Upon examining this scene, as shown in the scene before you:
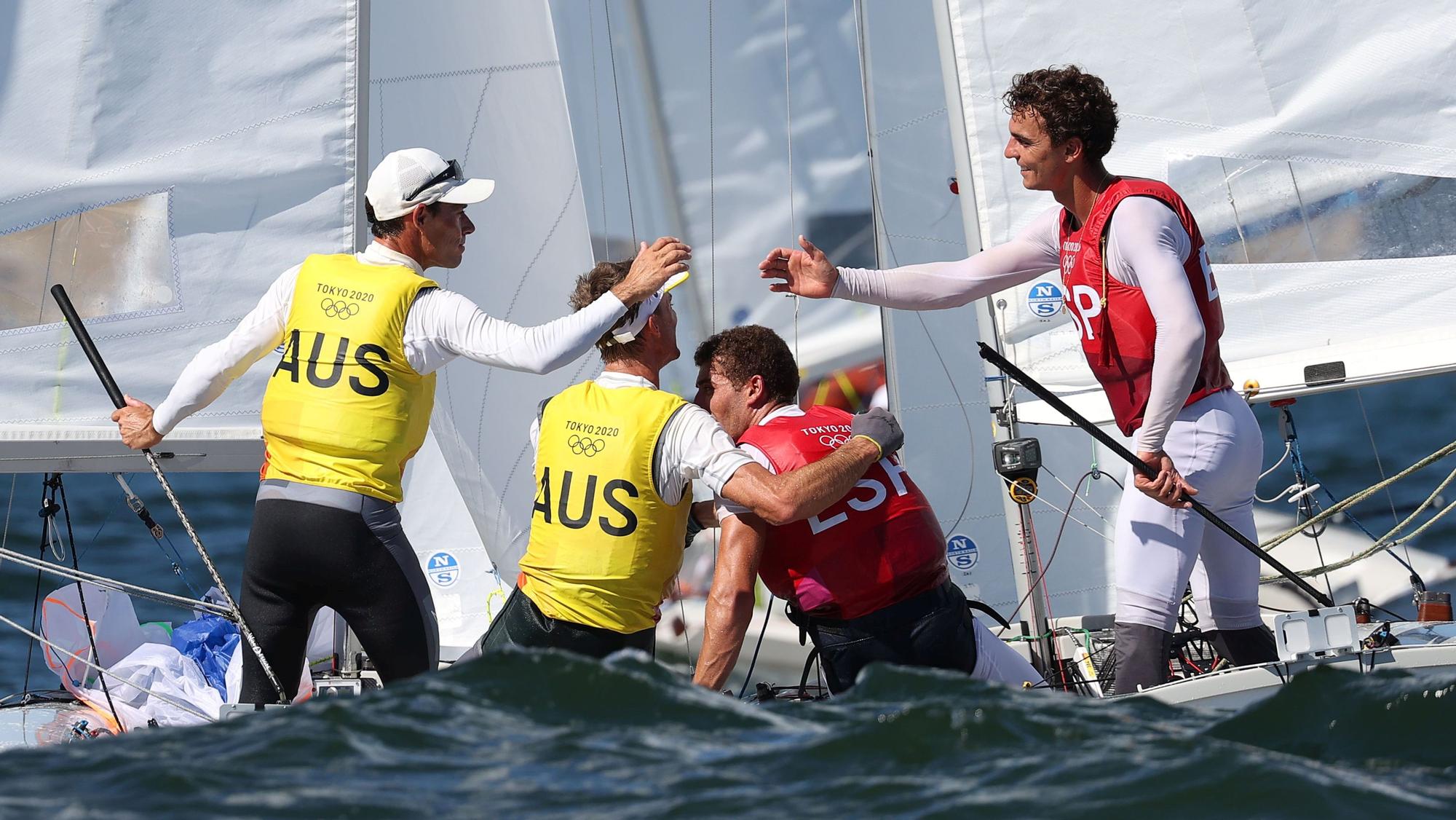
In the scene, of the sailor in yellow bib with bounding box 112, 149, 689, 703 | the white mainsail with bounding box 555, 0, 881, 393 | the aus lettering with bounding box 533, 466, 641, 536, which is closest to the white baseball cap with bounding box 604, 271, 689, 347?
the sailor in yellow bib with bounding box 112, 149, 689, 703

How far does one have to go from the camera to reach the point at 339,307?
9.25ft

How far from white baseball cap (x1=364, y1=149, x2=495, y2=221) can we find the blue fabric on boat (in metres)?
1.67

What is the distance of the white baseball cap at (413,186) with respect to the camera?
292cm

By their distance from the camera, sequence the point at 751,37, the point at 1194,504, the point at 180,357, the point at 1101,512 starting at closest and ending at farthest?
the point at 1194,504 < the point at 180,357 < the point at 751,37 < the point at 1101,512

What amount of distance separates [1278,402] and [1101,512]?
37.9 inches

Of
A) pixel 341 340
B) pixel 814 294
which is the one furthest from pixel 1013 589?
pixel 341 340

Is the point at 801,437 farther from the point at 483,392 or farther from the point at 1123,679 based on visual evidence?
the point at 483,392

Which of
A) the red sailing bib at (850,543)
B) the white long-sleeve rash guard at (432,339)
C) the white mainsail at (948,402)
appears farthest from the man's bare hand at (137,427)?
the white mainsail at (948,402)

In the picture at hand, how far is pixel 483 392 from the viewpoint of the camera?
16.3 feet

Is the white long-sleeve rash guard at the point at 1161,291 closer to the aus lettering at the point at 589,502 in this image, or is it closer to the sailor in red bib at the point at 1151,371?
the sailor in red bib at the point at 1151,371

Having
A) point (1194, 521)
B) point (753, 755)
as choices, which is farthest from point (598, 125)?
point (753, 755)

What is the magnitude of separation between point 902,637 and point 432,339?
0.98 metres

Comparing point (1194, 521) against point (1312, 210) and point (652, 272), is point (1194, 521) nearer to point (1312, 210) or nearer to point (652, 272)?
point (652, 272)

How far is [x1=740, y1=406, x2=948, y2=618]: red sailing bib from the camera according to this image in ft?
9.21
